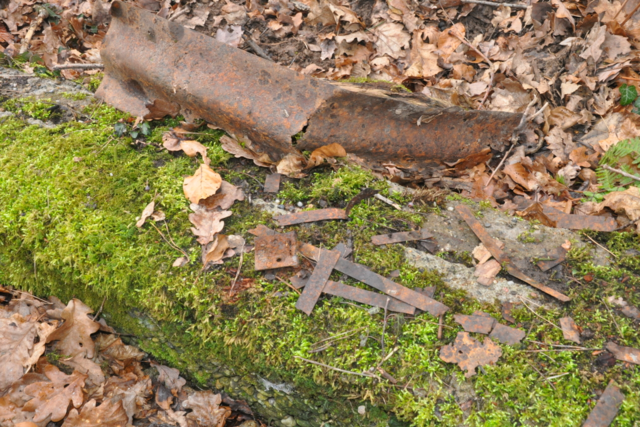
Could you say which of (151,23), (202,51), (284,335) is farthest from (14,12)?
(284,335)

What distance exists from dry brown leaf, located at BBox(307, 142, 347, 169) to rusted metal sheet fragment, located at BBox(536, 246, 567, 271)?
1423mm

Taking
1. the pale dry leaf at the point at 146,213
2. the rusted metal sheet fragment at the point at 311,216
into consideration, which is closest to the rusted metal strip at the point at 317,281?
the rusted metal sheet fragment at the point at 311,216

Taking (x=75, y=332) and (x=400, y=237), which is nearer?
(x=400, y=237)

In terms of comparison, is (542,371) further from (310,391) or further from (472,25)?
(472,25)

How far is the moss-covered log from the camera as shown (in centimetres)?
181

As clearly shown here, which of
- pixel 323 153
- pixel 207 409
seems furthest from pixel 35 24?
pixel 207 409

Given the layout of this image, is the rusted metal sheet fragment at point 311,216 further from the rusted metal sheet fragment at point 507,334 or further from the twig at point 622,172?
the twig at point 622,172

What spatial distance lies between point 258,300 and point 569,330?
1.58 m

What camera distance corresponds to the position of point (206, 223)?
7.93ft

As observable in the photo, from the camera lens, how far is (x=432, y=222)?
2498 millimetres

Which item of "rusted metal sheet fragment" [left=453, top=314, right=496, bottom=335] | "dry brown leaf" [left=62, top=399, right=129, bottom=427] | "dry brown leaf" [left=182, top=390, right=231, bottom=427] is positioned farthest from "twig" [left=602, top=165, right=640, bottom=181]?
"dry brown leaf" [left=62, top=399, right=129, bottom=427]

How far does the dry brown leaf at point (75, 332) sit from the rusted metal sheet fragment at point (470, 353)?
2247mm

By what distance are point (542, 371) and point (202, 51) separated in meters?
2.86

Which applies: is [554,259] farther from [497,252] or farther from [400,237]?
[400,237]
